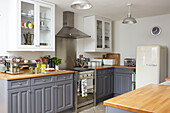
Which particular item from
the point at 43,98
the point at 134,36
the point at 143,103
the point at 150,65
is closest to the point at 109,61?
the point at 134,36

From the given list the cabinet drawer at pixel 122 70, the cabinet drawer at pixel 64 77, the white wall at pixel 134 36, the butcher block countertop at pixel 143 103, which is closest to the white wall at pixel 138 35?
the white wall at pixel 134 36

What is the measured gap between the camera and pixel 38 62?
3547 millimetres

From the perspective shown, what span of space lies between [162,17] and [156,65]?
5.23ft

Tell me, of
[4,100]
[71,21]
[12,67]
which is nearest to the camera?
[4,100]

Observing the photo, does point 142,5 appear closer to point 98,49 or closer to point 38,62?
point 98,49

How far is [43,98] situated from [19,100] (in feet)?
1.55

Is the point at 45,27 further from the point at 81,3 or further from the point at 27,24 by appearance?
the point at 81,3

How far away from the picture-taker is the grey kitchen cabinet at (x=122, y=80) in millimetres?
4743

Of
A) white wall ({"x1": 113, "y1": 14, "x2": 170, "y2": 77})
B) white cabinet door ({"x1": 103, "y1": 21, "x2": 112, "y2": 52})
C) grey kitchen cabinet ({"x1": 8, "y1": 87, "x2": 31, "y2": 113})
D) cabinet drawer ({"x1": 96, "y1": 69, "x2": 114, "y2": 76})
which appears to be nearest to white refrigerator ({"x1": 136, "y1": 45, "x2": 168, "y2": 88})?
white wall ({"x1": 113, "y1": 14, "x2": 170, "y2": 77})

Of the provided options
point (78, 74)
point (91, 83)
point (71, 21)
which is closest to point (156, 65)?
point (91, 83)

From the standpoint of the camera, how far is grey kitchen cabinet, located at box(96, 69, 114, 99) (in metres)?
4.39

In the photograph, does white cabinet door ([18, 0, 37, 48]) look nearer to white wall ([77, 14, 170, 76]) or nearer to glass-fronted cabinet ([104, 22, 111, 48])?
white wall ([77, 14, 170, 76])

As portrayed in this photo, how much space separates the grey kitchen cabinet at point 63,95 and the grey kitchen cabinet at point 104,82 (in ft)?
3.35

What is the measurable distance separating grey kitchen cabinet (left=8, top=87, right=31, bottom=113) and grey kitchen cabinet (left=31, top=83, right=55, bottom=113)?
99 mm
